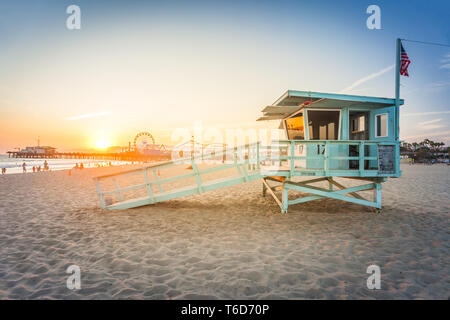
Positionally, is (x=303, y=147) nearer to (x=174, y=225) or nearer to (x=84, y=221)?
(x=174, y=225)

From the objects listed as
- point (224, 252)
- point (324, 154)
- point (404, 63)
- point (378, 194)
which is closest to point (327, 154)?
point (324, 154)

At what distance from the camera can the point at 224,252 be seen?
4711 millimetres

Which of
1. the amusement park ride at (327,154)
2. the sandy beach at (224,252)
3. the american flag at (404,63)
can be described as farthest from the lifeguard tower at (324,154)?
the american flag at (404,63)

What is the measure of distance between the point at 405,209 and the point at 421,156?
76262 millimetres

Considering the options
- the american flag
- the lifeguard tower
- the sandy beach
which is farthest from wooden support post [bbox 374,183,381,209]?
the american flag

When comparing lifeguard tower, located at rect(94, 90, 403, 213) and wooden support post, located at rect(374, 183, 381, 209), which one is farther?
wooden support post, located at rect(374, 183, 381, 209)

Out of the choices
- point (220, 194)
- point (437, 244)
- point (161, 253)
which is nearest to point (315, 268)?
point (161, 253)

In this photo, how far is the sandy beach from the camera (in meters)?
3.41

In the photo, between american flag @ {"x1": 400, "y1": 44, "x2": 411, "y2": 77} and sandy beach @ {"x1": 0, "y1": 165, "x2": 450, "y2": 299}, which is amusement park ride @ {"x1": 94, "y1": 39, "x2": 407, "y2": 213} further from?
sandy beach @ {"x1": 0, "y1": 165, "x2": 450, "y2": 299}

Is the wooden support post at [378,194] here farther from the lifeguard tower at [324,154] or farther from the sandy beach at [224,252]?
the sandy beach at [224,252]

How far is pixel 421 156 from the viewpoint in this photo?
2579 inches

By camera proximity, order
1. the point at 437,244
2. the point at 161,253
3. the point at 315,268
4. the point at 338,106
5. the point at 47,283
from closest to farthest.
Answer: the point at 47,283 < the point at 315,268 < the point at 161,253 < the point at 437,244 < the point at 338,106

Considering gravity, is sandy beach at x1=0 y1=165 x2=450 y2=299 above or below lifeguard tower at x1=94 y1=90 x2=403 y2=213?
below
